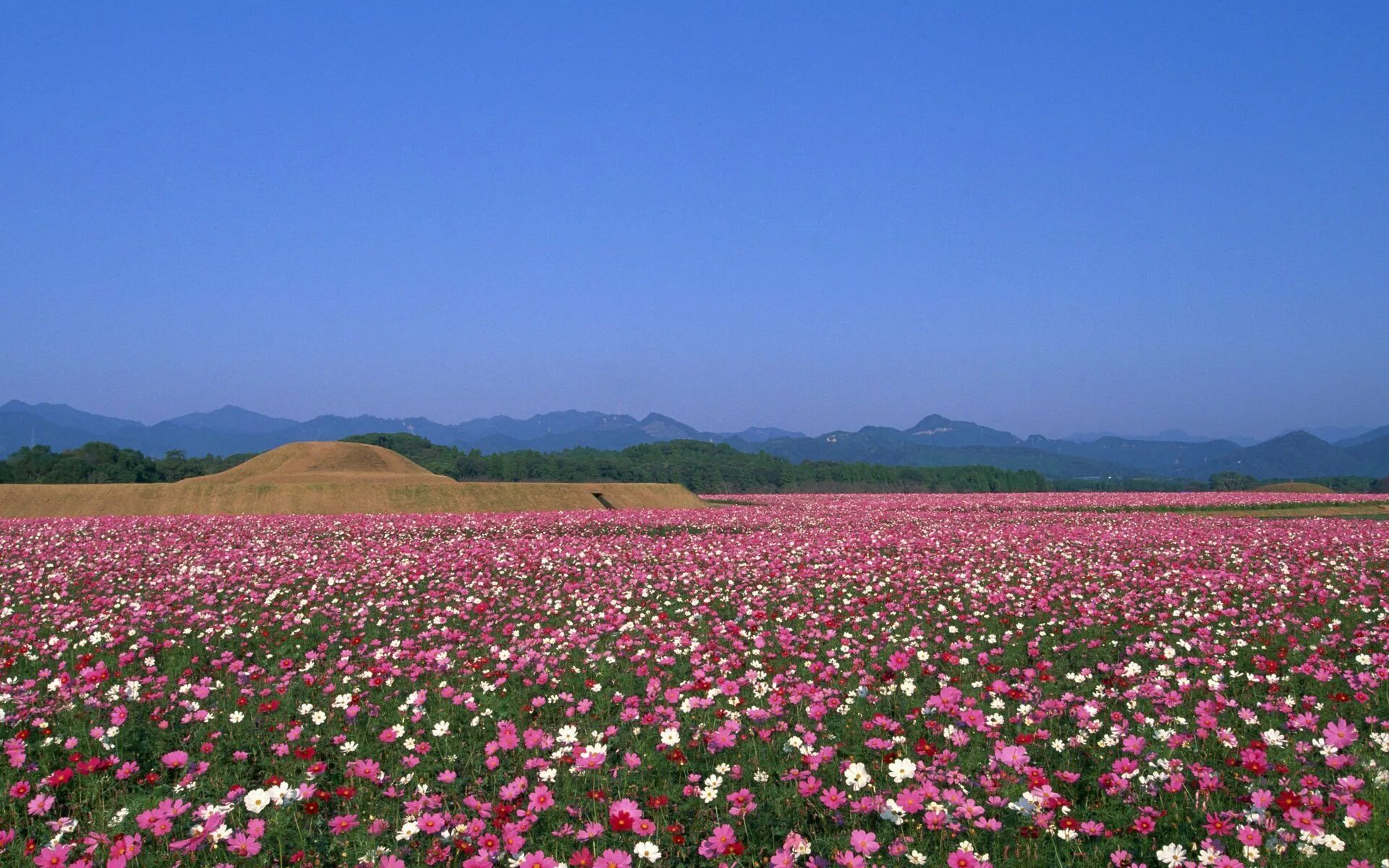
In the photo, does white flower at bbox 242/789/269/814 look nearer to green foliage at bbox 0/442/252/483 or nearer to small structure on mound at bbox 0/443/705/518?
small structure on mound at bbox 0/443/705/518

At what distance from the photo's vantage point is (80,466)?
6938cm

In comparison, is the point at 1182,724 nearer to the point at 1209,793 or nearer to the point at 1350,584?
the point at 1209,793

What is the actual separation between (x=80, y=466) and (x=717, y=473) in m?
64.2

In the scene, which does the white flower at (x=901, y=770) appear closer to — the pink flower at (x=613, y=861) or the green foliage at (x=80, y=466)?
the pink flower at (x=613, y=861)

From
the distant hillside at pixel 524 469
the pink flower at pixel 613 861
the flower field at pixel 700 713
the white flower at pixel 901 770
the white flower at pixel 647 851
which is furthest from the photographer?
the distant hillside at pixel 524 469

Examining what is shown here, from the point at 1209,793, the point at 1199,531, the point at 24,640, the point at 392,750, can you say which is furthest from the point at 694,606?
the point at 1199,531

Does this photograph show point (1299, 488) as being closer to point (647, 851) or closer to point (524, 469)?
point (524, 469)

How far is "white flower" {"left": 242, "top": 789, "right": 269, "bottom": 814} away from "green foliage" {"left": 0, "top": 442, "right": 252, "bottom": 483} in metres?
76.1

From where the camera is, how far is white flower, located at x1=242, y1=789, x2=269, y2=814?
4609mm

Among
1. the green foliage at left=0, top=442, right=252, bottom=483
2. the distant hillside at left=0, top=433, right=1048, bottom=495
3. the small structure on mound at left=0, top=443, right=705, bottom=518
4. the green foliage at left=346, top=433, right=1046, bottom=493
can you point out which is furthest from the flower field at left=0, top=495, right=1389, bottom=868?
the green foliage at left=346, top=433, right=1046, bottom=493

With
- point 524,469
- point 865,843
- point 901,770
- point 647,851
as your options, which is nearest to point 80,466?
point 524,469

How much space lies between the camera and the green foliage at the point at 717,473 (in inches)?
3799

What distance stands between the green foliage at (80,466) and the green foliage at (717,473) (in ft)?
88.4

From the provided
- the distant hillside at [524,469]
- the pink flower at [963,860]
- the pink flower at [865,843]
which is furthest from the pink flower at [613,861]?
the distant hillside at [524,469]
